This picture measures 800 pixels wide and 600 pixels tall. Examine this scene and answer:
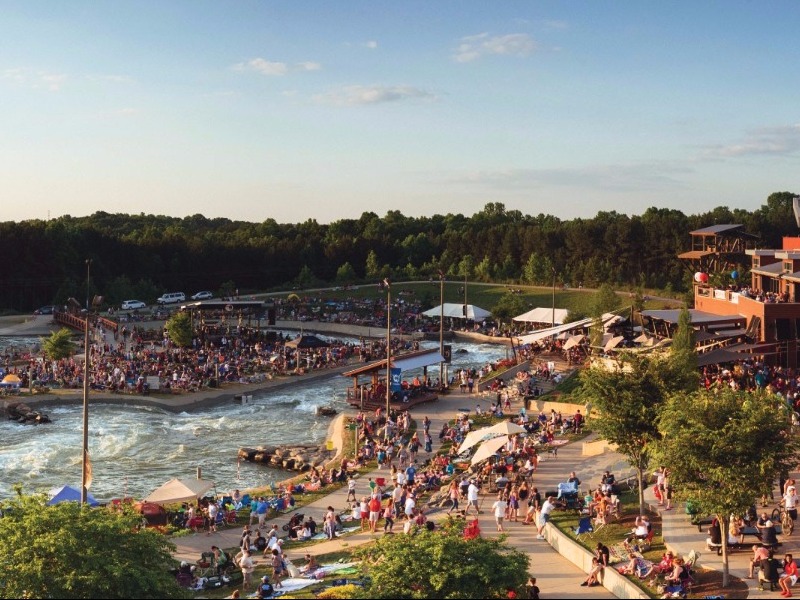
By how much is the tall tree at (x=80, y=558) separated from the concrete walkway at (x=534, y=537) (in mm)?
5984

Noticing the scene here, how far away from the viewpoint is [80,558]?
12.9 metres

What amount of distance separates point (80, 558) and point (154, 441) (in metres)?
21.4

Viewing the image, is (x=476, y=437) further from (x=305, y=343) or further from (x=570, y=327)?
(x=305, y=343)

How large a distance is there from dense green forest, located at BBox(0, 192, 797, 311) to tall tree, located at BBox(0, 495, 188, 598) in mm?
64371

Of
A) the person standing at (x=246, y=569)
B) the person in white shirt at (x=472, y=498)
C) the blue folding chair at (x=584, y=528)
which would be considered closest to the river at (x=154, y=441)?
the person in white shirt at (x=472, y=498)

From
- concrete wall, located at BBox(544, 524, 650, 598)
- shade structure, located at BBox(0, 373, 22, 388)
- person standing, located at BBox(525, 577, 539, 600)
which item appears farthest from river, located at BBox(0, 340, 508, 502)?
person standing, located at BBox(525, 577, 539, 600)

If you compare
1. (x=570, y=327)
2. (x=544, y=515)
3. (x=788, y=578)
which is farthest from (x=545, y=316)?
(x=788, y=578)

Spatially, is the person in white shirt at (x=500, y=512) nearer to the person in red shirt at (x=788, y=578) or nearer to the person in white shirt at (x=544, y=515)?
the person in white shirt at (x=544, y=515)

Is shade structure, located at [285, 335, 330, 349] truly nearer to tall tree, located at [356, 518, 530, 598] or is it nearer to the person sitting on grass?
the person sitting on grass

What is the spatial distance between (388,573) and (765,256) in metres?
39.9

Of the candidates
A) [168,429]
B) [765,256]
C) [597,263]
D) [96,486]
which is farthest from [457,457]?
[597,263]

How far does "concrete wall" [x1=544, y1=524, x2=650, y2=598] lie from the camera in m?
15.4

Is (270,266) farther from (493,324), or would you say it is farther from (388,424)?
(388,424)

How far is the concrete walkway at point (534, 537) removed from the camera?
1648 centimetres
